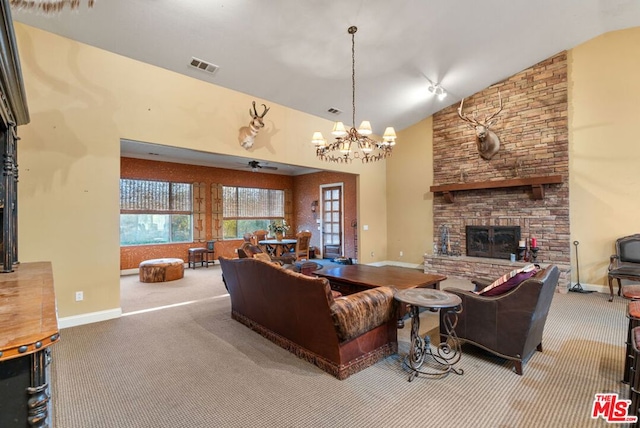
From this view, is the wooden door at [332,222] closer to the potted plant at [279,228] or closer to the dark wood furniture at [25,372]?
the potted plant at [279,228]

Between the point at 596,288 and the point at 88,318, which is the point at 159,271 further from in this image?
the point at 596,288

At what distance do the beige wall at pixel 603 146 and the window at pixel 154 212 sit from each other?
899 centimetres

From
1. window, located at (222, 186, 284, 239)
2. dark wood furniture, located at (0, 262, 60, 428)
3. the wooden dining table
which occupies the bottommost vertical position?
the wooden dining table

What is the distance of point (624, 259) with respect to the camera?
16.2 ft

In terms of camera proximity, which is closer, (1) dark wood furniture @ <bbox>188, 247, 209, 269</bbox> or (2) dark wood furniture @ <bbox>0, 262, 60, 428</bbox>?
(2) dark wood furniture @ <bbox>0, 262, 60, 428</bbox>

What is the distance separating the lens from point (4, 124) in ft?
8.33

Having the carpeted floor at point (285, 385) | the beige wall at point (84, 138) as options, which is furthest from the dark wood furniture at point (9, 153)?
the carpeted floor at point (285, 385)

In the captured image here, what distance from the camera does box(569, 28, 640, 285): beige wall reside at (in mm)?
5102

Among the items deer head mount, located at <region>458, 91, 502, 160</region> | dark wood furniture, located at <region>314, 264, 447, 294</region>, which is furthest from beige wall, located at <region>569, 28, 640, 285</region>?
dark wood furniture, located at <region>314, 264, 447, 294</region>

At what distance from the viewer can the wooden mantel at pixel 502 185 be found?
18.4ft

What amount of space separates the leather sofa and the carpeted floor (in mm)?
119

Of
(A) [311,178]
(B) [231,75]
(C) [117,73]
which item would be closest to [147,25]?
(C) [117,73]

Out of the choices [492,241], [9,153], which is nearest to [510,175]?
[492,241]
